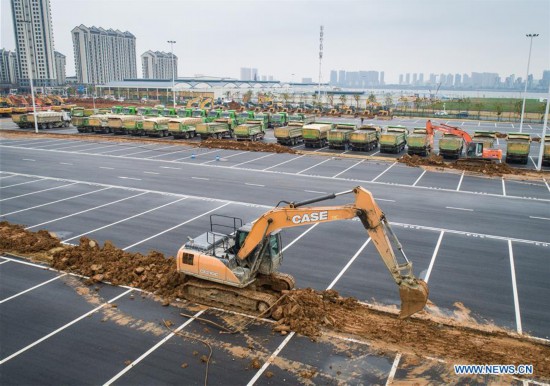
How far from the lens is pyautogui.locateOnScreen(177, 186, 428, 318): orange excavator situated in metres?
11.4

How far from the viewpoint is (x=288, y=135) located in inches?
1815

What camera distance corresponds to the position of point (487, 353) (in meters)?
11.3

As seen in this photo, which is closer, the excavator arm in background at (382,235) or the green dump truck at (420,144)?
the excavator arm in background at (382,235)

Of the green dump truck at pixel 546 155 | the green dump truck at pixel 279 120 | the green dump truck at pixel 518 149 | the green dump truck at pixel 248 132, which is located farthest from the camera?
the green dump truck at pixel 279 120

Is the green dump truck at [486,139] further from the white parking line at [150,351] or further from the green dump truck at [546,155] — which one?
the white parking line at [150,351]

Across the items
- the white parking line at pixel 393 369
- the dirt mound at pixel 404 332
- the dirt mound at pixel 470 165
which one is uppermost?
the dirt mound at pixel 470 165

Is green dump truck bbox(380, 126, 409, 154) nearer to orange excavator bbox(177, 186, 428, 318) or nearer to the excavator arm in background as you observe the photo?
orange excavator bbox(177, 186, 428, 318)

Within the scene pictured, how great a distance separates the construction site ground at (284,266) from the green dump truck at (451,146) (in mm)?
5671

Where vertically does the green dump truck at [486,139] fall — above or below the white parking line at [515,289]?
above

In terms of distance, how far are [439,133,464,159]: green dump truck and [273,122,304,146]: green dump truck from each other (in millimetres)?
14803

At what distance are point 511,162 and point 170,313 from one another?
117ft

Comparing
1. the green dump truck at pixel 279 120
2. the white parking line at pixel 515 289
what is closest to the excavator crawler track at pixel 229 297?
the white parking line at pixel 515 289

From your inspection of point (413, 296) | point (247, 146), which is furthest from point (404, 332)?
point (247, 146)

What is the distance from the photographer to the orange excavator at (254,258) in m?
11.4
